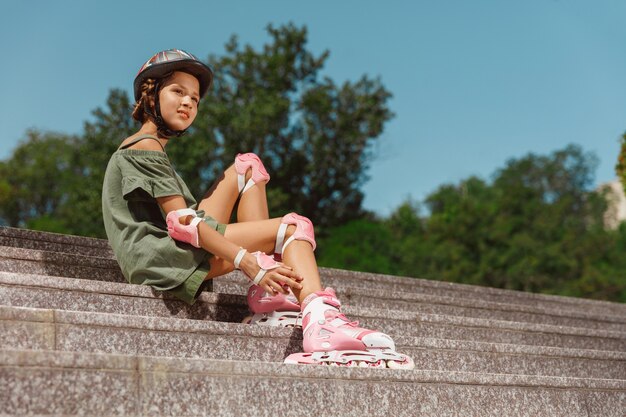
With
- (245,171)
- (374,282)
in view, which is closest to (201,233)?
(245,171)

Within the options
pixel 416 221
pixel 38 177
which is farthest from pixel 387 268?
pixel 38 177

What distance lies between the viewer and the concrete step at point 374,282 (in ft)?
20.8

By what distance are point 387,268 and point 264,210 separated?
2016 cm

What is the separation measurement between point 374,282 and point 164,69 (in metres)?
3.57

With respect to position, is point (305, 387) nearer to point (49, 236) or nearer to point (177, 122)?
point (177, 122)

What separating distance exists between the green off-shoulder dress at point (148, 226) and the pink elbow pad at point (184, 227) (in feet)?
0.25

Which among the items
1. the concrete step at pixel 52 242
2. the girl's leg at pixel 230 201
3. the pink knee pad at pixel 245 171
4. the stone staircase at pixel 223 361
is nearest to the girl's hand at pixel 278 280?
the stone staircase at pixel 223 361

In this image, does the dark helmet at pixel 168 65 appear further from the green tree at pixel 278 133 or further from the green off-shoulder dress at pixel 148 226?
the green tree at pixel 278 133

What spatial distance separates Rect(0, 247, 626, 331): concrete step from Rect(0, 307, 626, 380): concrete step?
1366mm

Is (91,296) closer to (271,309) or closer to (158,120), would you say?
(271,309)

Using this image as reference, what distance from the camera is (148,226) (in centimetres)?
449

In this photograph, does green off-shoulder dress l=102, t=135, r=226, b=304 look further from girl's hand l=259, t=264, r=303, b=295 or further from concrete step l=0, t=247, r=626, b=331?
concrete step l=0, t=247, r=626, b=331

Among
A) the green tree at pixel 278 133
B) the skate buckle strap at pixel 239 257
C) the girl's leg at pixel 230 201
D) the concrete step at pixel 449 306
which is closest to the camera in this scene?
the skate buckle strap at pixel 239 257

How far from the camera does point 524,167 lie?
175ft
